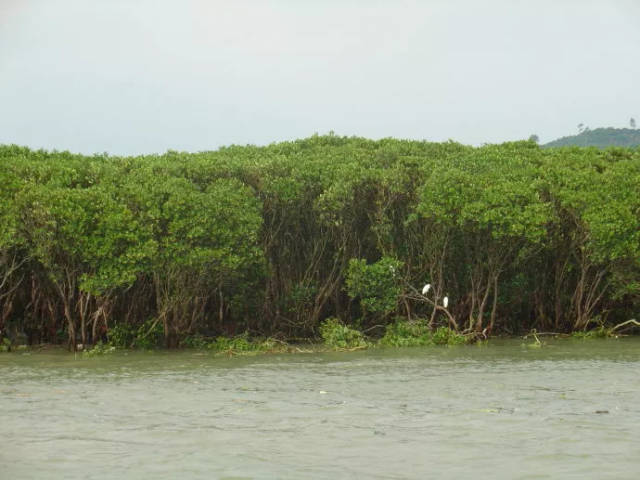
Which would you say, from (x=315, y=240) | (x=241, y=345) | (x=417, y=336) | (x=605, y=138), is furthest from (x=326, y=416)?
(x=605, y=138)

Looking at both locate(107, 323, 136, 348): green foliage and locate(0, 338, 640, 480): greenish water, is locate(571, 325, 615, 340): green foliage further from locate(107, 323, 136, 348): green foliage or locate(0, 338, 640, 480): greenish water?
locate(107, 323, 136, 348): green foliage

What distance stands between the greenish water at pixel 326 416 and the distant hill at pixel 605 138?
307 ft

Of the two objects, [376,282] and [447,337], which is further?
[376,282]

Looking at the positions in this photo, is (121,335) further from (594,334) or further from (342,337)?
(594,334)

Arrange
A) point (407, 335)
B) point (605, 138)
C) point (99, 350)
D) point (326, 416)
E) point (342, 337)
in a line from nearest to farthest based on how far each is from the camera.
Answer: point (326, 416), point (99, 350), point (342, 337), point (407, 335), point (605, 138)

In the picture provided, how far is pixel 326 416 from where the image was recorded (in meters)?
15.7

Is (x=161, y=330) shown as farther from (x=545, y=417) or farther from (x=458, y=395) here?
(x=545, y=417)

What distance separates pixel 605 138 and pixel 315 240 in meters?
96.4

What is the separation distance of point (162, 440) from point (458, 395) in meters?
5.99

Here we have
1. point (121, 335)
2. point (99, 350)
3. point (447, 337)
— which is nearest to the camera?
point (99, 350)

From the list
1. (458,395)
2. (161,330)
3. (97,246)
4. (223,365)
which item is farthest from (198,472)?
(161,330)

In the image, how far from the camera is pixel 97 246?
79.7ft

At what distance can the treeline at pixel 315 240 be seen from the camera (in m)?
24.7

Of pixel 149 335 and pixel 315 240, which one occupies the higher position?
pixel 315 240
